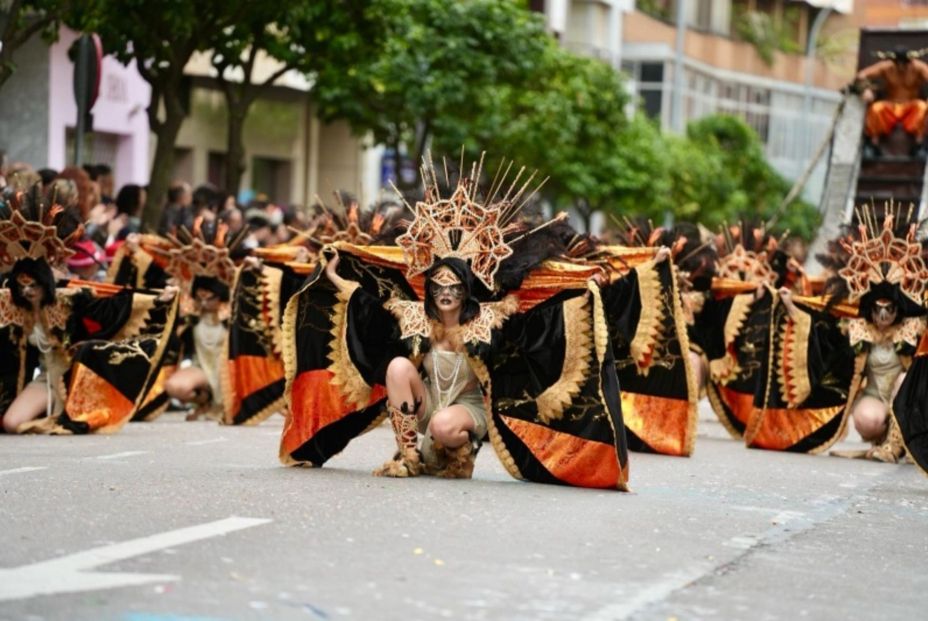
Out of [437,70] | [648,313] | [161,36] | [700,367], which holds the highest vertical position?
[437,70]

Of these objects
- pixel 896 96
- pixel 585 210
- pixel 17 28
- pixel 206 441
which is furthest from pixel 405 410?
pixel 585 210

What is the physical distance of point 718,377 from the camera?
694 inches

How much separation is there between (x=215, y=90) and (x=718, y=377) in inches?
748

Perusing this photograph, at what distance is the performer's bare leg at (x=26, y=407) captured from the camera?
47.6ft

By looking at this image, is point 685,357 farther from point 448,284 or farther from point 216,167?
point 216,167

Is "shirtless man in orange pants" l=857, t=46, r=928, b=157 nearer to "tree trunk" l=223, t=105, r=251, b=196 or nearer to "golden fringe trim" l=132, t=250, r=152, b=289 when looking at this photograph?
"tree trunk" l=223, t=105, r=251, b=196

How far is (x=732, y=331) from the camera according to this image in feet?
57.6

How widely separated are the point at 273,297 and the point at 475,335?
5.41 metres

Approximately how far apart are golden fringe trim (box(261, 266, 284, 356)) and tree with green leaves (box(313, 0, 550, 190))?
11.4m

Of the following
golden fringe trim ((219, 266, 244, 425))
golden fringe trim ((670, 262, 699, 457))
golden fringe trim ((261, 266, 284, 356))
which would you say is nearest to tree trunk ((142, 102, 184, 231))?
golden fringe trim ((219, 266, 244, 425))

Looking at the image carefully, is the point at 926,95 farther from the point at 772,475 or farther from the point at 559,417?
the point at 559,417

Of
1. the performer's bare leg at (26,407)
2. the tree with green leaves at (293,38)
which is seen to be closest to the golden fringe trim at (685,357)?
the performer's bare leg at (26,407)

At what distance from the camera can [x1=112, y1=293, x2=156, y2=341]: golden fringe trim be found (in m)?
15.1

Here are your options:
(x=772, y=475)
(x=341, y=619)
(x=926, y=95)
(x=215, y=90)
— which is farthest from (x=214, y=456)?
(x=215, y=90)
